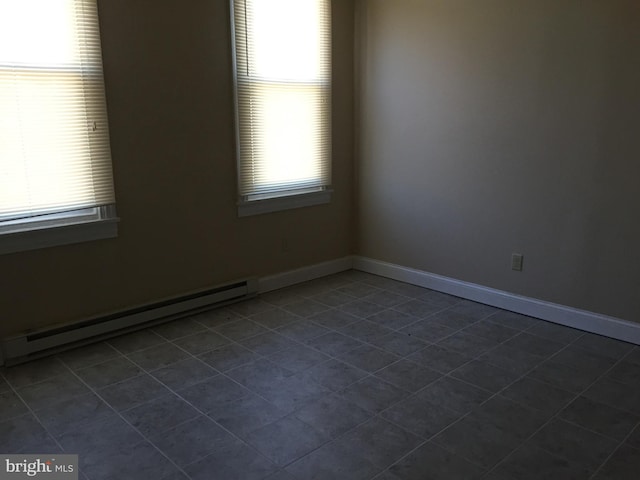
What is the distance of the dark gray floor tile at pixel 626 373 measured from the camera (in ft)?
9.37

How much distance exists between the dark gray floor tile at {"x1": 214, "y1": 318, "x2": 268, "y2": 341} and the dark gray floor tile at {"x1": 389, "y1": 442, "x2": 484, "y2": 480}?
5.10ft

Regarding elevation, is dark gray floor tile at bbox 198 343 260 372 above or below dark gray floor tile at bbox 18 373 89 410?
below

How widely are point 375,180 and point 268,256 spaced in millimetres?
1167

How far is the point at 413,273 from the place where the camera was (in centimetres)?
450

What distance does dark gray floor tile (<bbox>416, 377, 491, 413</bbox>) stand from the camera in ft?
8.66

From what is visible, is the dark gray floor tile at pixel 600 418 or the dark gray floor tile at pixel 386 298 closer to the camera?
the dark gray floor tile at pixel 600 418

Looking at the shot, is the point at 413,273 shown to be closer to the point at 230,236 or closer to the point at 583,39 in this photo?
the point at 230,236

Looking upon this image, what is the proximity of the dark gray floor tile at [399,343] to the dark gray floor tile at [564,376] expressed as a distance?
2.23ft

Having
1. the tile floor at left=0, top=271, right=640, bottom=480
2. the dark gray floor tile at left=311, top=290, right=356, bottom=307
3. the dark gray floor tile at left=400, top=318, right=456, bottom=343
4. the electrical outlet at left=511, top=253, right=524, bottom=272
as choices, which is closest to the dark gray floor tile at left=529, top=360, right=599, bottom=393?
the tile floor at left=0, top=271, right=640, bottom=480

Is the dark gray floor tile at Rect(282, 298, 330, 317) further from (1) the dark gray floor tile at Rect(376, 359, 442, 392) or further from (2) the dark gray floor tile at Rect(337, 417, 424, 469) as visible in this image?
(2) the dark gray floor tile at Rect(337, 417, 424, 469)

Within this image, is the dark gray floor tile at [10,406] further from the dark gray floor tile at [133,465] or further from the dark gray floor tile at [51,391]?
the dark gray floor tile at [133,465]

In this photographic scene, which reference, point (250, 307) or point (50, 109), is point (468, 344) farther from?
point (50, 109)

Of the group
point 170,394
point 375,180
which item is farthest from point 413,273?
point 170,394

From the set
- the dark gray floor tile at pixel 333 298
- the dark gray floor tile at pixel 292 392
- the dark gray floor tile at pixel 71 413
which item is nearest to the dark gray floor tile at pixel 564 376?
the dark gray floor tile at pixel 292 392
